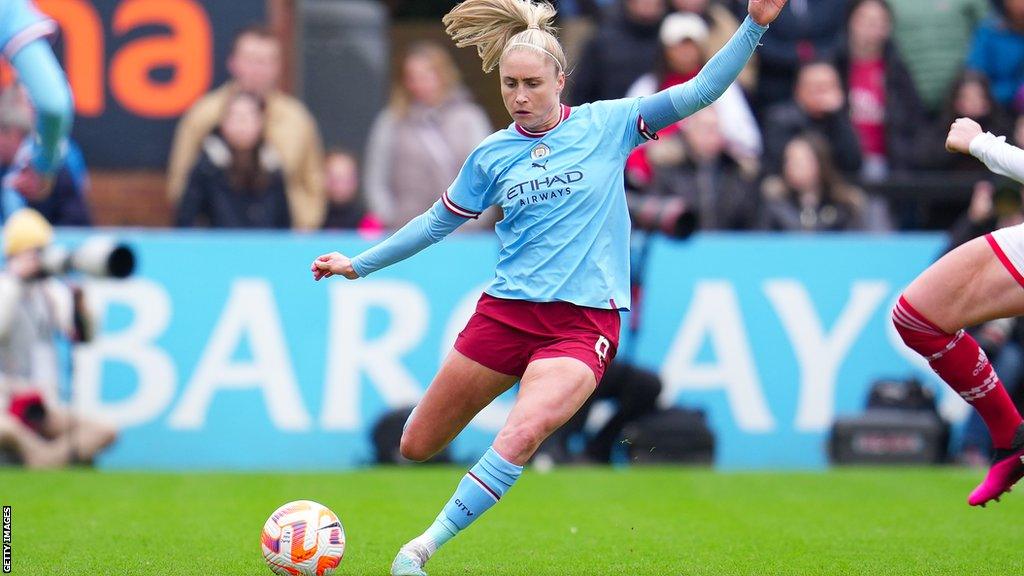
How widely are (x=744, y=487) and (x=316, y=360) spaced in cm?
363

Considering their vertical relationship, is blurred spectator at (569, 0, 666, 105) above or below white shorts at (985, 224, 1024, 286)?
below

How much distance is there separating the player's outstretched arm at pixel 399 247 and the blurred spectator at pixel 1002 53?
8.76m

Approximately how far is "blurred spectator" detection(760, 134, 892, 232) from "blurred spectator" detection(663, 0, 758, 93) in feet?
2.91

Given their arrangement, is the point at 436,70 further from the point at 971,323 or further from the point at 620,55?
the point at 971,323

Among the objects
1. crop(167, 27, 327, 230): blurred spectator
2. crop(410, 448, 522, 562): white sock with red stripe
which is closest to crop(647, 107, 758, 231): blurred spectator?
crop(167, 27, 327, 230): blurred spectator

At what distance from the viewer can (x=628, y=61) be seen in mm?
13625

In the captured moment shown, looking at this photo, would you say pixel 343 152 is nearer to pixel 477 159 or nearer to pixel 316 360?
pixel 316 360

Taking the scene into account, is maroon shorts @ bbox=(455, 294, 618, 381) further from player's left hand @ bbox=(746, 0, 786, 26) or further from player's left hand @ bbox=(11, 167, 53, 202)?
player's left hand @ bbox=(11, 167, 53, 202)

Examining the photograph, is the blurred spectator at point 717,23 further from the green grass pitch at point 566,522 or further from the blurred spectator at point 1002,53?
the green grass pitch at point 566,522

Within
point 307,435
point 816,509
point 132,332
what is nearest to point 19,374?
point 132,332

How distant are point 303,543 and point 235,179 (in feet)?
23.5

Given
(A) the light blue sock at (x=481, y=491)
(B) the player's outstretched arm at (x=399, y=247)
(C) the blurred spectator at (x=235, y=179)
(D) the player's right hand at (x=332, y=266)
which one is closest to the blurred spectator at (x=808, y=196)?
(C) the blurred spectator at (x=235, y=179)

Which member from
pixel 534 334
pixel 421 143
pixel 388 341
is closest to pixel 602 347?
pixel 534 334

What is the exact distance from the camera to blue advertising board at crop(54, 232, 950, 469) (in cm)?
1246
